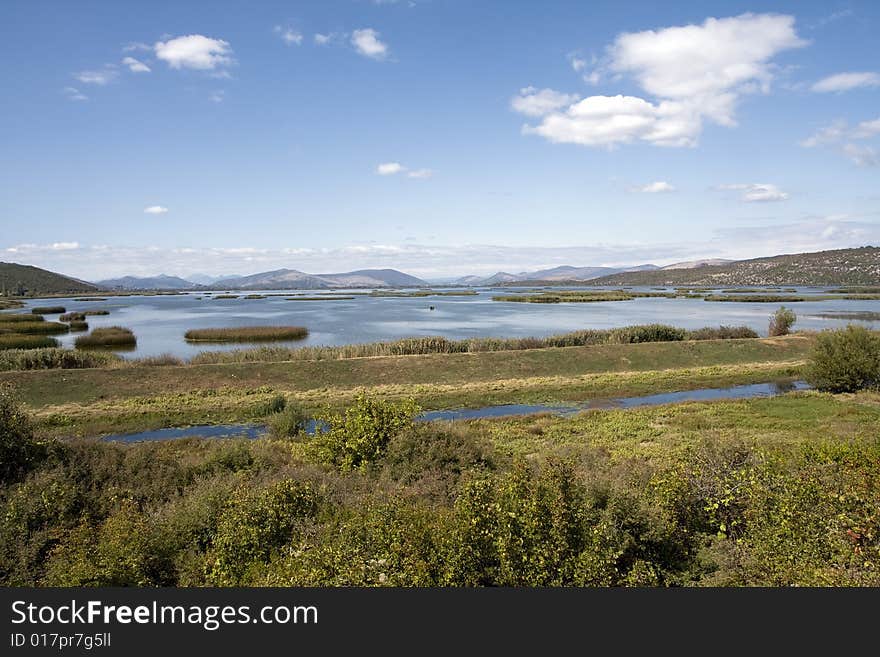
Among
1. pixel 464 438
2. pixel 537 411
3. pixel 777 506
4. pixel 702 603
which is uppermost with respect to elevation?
pixel 702 603

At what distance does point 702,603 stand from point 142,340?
73547 mm

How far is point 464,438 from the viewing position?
60.7 ft

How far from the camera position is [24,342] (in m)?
57.7

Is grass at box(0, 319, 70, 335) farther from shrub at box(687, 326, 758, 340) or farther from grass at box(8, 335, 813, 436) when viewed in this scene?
shrub at box(687, 326, 758, 340)

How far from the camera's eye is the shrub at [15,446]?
13477 millimetres

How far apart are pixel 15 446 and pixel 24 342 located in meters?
55.9

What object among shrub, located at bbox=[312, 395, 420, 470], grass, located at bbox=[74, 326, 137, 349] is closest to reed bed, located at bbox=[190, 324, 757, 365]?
grass, located at bbox=[74, 326, 137, 349]

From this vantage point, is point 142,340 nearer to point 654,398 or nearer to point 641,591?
point 654,398

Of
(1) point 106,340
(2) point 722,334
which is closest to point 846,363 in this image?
(2) point 722,334

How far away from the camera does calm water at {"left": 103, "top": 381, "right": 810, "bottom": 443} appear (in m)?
27.3

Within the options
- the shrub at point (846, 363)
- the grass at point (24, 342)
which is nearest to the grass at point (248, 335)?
the grass at point (24, 342)

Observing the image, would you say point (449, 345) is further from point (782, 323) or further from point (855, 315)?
point (855, 315)

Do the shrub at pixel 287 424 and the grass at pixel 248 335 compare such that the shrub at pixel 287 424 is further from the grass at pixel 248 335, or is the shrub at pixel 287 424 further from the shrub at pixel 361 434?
the grass at pixel 248 335

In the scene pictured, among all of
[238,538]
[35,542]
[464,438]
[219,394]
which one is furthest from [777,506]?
[219,394]
